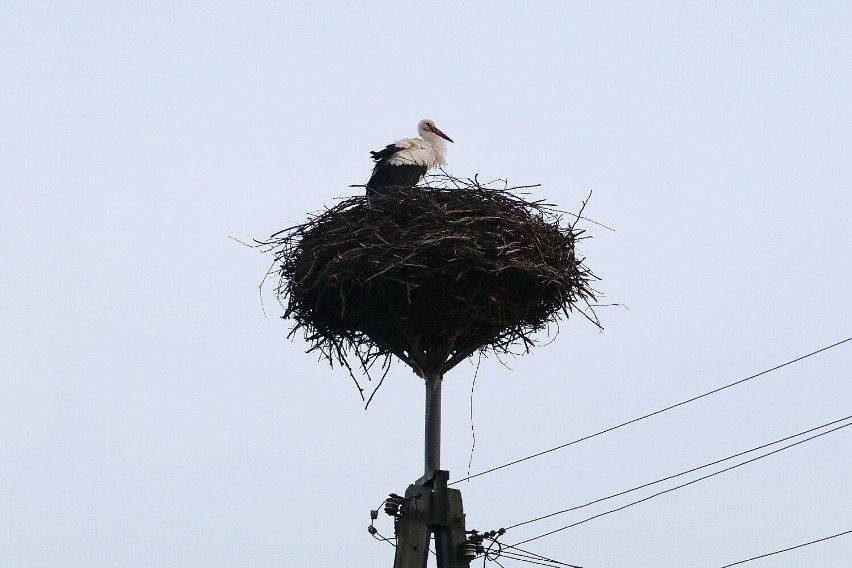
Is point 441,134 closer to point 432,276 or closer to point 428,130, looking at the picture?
point 428,130

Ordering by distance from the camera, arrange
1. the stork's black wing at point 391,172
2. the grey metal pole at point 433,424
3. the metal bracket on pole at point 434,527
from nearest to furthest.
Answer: the metal bracket on pole at point 434,527, the grey metal pole at point 433,424, the stork's black wing at point 391,172

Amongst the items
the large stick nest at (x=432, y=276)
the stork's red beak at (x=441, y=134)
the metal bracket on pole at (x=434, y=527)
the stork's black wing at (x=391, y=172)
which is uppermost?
the stork's red beak at (x=441, y=134)

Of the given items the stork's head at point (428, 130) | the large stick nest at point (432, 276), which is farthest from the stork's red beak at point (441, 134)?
the large stick nest at point (432, 276)

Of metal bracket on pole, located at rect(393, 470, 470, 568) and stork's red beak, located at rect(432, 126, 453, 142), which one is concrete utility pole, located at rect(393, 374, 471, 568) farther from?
stork's red beak, located at rect(432, 126, 453, 142)

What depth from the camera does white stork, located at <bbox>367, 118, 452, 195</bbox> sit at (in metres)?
9.39

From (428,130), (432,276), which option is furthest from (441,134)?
(432,276)

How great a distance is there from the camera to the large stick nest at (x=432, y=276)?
6691 mm

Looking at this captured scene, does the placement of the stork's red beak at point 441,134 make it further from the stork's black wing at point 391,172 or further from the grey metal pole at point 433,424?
the grey metal pole at point 433,424

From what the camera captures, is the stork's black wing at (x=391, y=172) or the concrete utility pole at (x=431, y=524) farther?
the stork's black wing at (x=391, y=172)

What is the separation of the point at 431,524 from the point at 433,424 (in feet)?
2.26

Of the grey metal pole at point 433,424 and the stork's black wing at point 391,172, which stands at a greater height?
the stork's black wing at point 391,172

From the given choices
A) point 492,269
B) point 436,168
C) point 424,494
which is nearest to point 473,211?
point 492,269

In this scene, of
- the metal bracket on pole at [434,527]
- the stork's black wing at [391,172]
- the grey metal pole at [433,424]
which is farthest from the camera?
the stork's black wing at [391,172]

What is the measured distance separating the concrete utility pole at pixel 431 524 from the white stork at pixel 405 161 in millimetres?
3517
